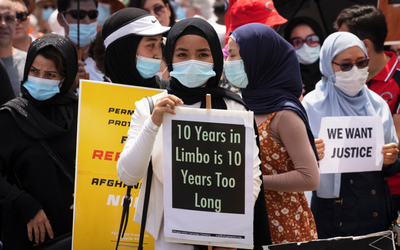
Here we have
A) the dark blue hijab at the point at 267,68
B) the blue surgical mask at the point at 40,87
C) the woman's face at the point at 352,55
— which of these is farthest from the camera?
the woman's face at the point at 352,55

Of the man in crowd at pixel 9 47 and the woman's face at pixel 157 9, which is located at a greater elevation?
the woman's face at pixel 157 9

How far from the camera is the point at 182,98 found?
2.11m

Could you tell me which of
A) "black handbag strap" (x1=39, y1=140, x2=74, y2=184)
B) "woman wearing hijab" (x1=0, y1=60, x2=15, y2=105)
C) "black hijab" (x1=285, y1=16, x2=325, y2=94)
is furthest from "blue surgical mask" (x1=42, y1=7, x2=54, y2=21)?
"black handbag strap" (x1=39, y1=140, x2=74, y2=184)

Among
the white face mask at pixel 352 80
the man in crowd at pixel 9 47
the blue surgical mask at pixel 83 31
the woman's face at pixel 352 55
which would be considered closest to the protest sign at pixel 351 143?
the white face mask at pixel 352 80

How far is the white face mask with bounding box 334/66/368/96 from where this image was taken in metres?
3.23

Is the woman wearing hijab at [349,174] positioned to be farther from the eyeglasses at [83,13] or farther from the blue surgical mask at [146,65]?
the eyeglasses at [83,13]

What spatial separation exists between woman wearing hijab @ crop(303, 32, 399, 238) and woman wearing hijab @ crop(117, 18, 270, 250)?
117 centimetres

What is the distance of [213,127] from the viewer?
1913 millimetres

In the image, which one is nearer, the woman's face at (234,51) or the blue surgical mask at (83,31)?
the woman's face at (234,51)

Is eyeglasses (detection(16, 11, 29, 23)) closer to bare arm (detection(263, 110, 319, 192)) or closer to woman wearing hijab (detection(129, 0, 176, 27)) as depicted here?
woman wearing hijab (detection(129, 0, 176, 27))

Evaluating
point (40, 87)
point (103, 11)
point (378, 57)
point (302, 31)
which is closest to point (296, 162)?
point (40, 87)

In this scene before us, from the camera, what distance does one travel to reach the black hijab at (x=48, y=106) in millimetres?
2932

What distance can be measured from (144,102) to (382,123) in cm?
216

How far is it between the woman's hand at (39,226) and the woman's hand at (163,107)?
1.50 m
